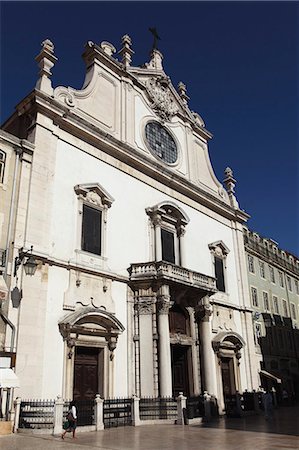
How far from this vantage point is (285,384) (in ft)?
113

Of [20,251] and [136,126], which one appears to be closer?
[20,251]

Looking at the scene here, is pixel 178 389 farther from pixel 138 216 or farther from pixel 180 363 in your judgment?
pixel 138 216

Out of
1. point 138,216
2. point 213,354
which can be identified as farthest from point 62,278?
point 213,354

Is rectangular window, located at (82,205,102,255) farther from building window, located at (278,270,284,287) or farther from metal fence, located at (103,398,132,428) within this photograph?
building window, located at (278,270,284,287)

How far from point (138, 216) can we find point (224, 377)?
417 inches

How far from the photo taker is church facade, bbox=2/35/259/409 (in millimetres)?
15883

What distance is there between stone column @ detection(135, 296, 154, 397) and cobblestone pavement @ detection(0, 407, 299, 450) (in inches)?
90.9

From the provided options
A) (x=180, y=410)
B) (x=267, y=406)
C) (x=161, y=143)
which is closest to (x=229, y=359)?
(x=267, y=406)

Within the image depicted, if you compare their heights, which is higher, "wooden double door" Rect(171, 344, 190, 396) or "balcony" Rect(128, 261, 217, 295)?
"balcony" Rect(128, 261, 217, 295)

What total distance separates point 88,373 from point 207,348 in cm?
703

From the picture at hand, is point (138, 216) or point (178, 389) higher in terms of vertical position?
point (138, 216)

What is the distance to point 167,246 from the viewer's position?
22781 mm

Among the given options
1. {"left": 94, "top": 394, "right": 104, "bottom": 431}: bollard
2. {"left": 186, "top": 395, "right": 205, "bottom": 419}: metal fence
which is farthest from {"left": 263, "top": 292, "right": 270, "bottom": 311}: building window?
{"left": 94, "top": 394, "right": 104, "bottom": 431}: bollard

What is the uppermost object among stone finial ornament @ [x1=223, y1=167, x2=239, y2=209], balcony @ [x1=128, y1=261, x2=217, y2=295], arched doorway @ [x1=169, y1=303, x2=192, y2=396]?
stone finial ornament @ [x1=223, y1=167, x2=239, y2=209]
